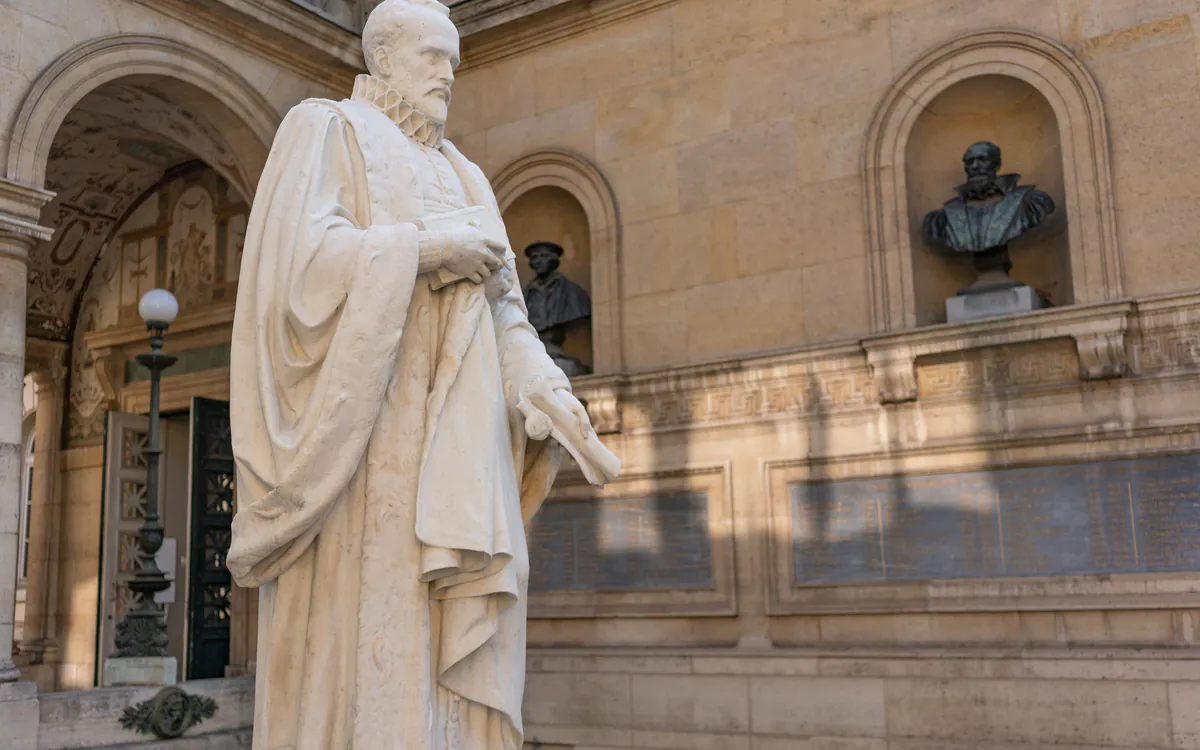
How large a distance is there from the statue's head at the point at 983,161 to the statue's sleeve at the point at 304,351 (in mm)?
6015

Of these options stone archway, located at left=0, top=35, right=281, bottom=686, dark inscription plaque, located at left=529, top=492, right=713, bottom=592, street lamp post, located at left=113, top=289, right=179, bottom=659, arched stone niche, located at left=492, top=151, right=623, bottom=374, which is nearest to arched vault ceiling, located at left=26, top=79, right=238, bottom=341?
stone archway, located at left=0, top=35, right=281, bottom=686

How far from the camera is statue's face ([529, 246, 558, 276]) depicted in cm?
962

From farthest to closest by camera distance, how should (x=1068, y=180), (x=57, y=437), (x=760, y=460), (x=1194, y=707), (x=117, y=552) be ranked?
(x=57, y=437) < (x=117, y=552) < (x=760, y=460) < (x=1068, y=180) < (x=1194, y=707)

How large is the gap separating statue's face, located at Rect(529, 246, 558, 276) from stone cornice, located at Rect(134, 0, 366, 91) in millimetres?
2346

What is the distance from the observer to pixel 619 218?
30.4ft

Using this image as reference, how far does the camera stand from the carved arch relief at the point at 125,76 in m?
7.75

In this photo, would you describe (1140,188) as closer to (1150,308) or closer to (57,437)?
(1150,308)

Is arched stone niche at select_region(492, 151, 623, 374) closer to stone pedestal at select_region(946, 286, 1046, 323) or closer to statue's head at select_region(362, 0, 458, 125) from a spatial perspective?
stone pedestal at select_region(946, 286, 1046, 323)

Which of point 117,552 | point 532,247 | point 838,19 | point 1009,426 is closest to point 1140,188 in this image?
point 1009,426

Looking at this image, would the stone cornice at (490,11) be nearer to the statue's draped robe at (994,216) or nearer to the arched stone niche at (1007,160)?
the arched stone niche at (1007,160)

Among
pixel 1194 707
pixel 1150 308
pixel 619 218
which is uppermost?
pixel 619 218

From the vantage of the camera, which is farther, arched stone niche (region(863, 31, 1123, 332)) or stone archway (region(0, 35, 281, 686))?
stone archway (region(0, 35, 281, 686))

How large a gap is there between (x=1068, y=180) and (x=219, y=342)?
8069 mm

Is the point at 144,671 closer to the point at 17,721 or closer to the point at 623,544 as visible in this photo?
the point at 17,721
